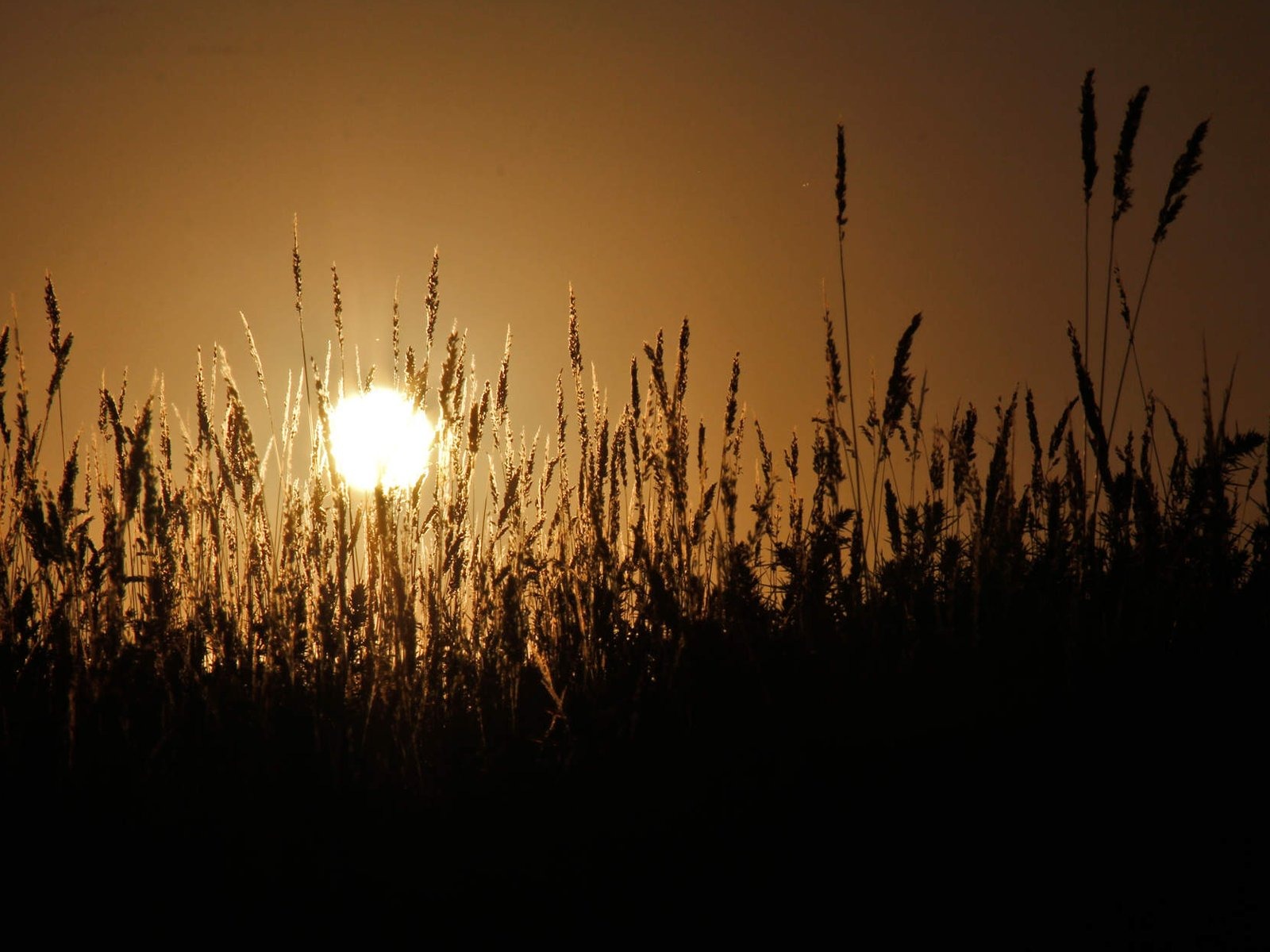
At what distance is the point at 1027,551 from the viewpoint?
6.22 feet

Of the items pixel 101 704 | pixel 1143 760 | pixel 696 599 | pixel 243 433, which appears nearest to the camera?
pixel 1143 760

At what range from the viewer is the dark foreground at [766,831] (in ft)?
3.40

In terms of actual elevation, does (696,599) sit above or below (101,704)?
above

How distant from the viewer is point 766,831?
3.87ft

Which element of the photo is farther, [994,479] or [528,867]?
[994,479]

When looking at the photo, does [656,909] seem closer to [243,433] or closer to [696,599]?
[696,599]

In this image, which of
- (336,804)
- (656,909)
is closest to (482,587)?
(336,804)


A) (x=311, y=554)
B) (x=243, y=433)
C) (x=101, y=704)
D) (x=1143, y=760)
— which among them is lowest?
(x=1143, y=760)

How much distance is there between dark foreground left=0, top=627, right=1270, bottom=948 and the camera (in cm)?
104

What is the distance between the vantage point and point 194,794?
1.31 metres

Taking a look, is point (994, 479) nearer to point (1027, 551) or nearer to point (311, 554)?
point (1027, 551)

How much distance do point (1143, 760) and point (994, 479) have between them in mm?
779

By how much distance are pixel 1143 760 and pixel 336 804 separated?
3.78 feet

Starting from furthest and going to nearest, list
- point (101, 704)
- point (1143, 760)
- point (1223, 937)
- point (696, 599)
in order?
point (696, 599) < point (101, 704) < point (1143, 760) < point (1223, 937)
